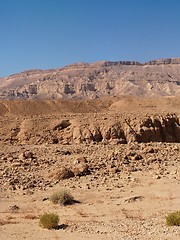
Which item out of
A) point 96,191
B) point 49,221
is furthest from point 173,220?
point 96,191

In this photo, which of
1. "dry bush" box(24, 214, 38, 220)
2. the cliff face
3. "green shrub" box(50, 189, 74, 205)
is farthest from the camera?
the cliff face

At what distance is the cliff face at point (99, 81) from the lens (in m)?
112

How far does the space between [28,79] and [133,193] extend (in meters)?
143

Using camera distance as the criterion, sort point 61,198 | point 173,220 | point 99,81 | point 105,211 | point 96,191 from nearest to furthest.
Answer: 1. point 173,220
2. point 105,211
3. point 61,198
4. point 96,191
5. point 99,81

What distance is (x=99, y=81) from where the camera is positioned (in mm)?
130750

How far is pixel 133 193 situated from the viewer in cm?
1391

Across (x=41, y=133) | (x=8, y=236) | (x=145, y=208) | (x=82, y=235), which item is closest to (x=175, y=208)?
(x=145, y=208)

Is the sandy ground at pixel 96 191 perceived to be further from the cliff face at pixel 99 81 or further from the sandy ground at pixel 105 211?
the cliff face at pixel 99 81

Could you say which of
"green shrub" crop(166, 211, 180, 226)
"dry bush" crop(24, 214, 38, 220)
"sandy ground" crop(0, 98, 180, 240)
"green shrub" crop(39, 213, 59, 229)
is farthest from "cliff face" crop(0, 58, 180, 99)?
"green shrub" crop(166, 211, 180, 226)

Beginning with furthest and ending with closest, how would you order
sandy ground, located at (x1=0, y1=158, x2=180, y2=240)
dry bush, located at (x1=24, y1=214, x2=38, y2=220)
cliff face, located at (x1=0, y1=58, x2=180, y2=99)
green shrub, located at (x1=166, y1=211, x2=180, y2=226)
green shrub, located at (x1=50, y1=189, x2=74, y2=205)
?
cliff face, located at (x1=0, y1=58, x2=180, y2=99) < green shrub, located at (x1=50, y1=189, x2=74, y2=205) < dry bush, located at (x1=24, y1=214, x2=38, y2=220) < green shrub, located at (x1=166, y1=211, x2=180, y2=226) < sandy ground, located at (x1=0, y1=158, x2=180, y2=240)

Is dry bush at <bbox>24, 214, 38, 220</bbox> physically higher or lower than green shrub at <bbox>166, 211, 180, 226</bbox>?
higher

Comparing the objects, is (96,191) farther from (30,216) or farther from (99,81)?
(99,81)

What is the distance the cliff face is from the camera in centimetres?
11188

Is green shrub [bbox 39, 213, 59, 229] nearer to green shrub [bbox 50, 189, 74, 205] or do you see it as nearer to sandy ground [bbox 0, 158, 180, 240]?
sandy ground [bbox 0, 158, 180, 240]
